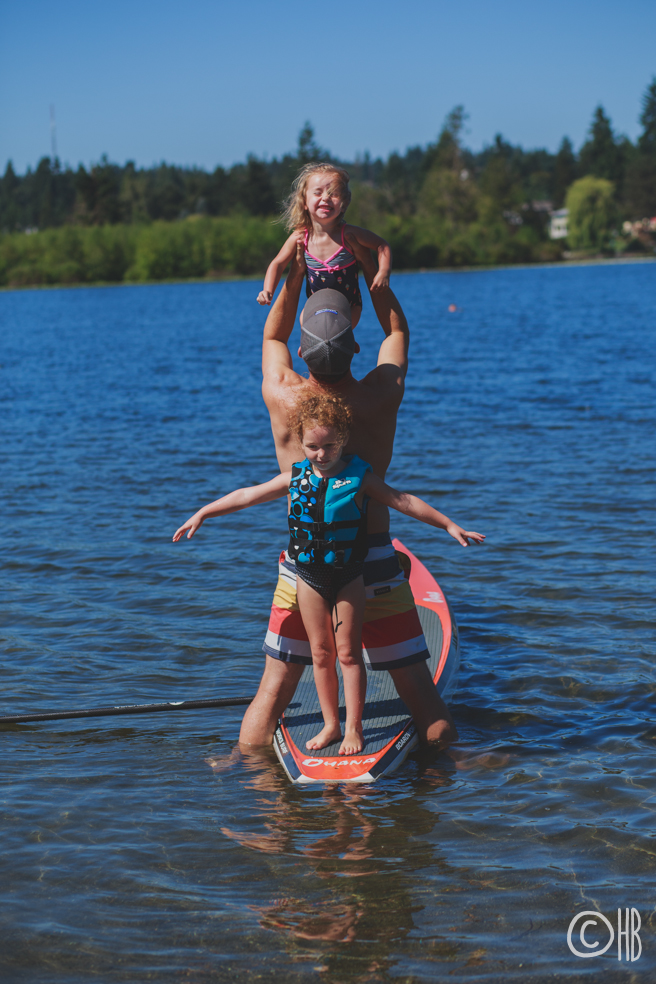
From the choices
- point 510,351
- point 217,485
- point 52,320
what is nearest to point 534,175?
point 52,320

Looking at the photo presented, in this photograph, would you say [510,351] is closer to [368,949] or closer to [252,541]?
[252,541]

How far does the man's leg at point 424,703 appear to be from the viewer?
16.2 feet

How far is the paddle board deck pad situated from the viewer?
4832mm

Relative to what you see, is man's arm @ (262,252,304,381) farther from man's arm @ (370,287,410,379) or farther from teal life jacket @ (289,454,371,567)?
teal life jacket @ (289,454,371,567)

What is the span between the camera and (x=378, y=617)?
4.77 meters

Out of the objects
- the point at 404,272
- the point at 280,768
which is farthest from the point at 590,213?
the point at 280,768

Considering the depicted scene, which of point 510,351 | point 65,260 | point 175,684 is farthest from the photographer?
point 65,260

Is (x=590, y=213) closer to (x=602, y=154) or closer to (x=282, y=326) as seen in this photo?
(x=602, y=154)

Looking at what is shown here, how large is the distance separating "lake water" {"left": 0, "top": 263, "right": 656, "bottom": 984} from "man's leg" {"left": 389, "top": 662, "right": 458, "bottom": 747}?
0.62ft

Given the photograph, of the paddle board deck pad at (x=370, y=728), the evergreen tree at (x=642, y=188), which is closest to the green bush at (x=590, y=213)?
the evergreen tree at (x=642, y=188)

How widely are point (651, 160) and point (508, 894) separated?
444ft

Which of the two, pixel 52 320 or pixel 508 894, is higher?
pixel 52 320

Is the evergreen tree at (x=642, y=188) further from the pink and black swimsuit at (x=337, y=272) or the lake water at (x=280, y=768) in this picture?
the pink and black swimsuit at (x=337, y=272)

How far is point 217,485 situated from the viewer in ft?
39.9
